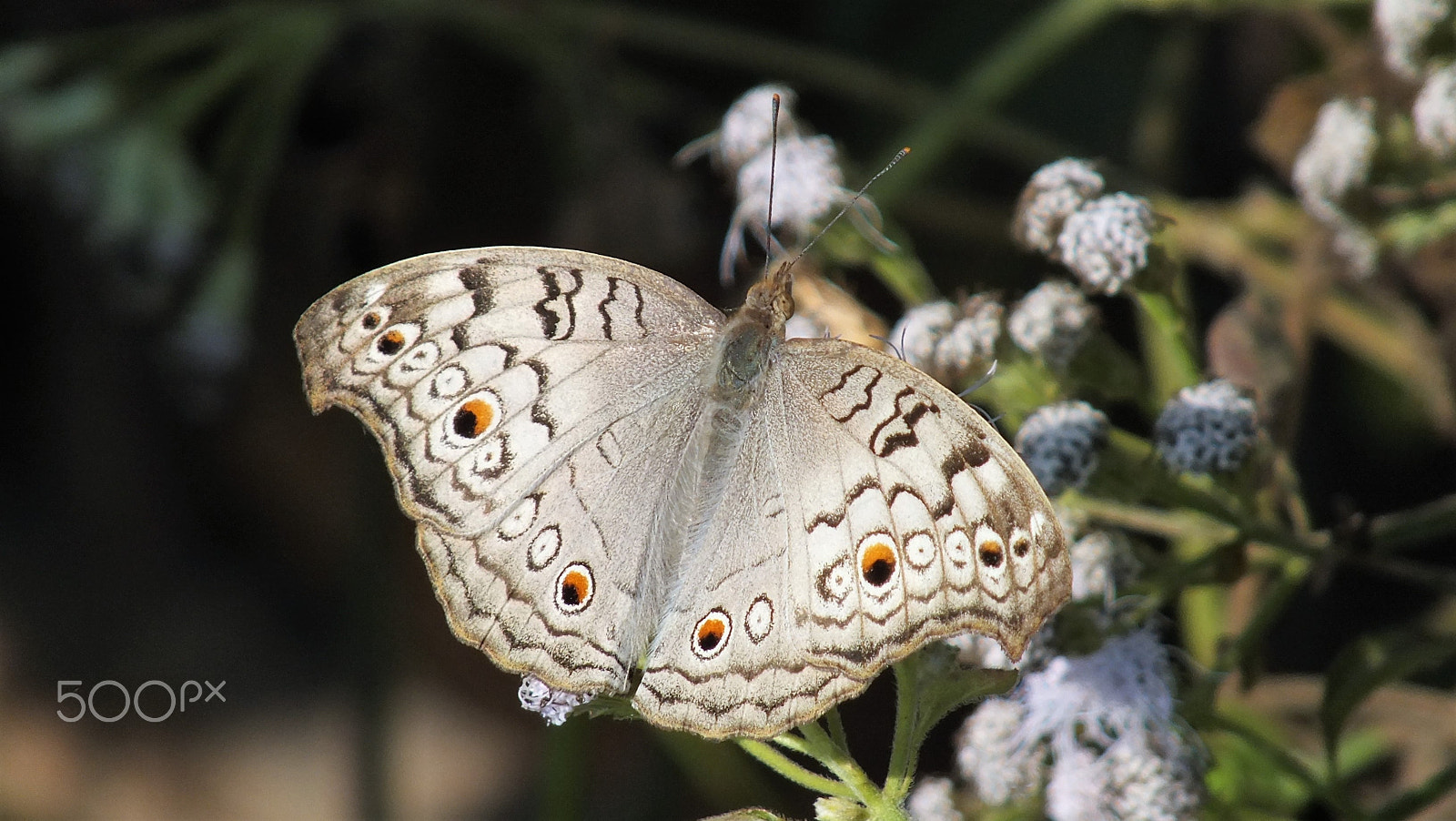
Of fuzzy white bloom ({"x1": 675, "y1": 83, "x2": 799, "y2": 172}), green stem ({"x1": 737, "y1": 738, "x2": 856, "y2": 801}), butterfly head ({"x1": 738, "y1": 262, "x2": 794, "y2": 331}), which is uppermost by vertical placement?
fuzzy white bloom ({"x1": 675, "y1": 83, "x2": 799, "y2": 172})

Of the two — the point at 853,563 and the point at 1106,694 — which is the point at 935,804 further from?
the point at 853,563

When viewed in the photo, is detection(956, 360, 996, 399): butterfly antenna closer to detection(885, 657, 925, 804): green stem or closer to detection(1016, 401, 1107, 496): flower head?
detection(1016, 401, 1107, 496): flower head

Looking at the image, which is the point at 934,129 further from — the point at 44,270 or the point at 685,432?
the point at 44,270

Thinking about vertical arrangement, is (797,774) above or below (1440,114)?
below

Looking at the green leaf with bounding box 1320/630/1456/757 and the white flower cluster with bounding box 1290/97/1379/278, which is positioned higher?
the white flower cluster with bounding box 1290/97/1379/278

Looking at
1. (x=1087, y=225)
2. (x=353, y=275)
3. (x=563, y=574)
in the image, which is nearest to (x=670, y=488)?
(x=563, y=574)

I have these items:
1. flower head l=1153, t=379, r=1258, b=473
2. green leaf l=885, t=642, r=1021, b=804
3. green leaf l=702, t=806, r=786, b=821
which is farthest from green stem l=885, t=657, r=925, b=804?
flower head l=1153, t=379, r=1258, b=473

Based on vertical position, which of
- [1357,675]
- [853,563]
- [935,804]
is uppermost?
[853,563]
